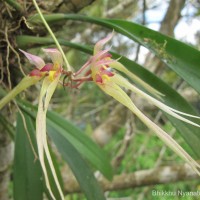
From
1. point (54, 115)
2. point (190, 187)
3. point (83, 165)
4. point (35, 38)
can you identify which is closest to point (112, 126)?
point (54, 115)

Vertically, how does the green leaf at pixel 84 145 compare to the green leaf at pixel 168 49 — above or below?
below

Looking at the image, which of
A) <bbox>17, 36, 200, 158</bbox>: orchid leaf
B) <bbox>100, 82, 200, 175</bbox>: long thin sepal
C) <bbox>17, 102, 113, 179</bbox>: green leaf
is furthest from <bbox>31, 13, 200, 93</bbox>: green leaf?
<bbox>17, 102, 113, 179</bbox>: green leaf

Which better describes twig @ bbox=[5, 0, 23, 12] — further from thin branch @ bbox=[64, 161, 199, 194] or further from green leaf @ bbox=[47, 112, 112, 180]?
thin branch @ bbox=[64, 161, 199, 194]

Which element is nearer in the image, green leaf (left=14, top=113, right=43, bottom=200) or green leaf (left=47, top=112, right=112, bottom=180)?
green leaf (left=14, top=113, right=43, bottom=200)

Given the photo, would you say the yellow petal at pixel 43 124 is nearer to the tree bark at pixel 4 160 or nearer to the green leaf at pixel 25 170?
the green leaf at pixel 25 170

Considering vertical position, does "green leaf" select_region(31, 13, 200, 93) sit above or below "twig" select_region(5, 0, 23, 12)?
below

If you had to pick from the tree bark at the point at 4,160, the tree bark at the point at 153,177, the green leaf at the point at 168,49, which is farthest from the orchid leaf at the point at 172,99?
the tree bark at the point at 153,177

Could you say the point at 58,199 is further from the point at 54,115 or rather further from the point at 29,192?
the point at 54,115
